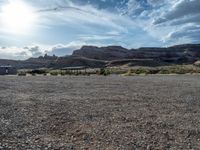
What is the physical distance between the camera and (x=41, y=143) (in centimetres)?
1205

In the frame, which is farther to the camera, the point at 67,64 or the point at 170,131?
the point at 67,64

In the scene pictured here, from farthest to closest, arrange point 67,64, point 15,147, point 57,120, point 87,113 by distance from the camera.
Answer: point 67,64 → point 87,113 → point 57,120 → point 15,147

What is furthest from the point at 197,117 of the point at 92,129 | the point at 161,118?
the point at 92,129

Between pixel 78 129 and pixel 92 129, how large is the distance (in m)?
0.55

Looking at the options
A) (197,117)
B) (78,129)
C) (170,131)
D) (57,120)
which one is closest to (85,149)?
(78,129)

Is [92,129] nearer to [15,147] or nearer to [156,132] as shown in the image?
[156,132]

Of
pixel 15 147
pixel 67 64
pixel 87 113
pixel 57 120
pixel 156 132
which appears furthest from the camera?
pixel 67 64

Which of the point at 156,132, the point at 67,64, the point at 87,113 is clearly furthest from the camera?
the point at 67,64

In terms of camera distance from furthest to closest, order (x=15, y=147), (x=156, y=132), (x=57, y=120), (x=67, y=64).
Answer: (x=67, y=64) < (x=57, y=120) < (x=156, y=132) < (x=15, y=147)

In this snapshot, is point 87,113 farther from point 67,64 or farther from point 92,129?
point 67,64

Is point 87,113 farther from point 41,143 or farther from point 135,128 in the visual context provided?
point 41,143

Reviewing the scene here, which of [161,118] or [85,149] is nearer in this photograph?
[85,149]

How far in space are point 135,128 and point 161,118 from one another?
287cm

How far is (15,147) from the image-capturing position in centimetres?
1145
